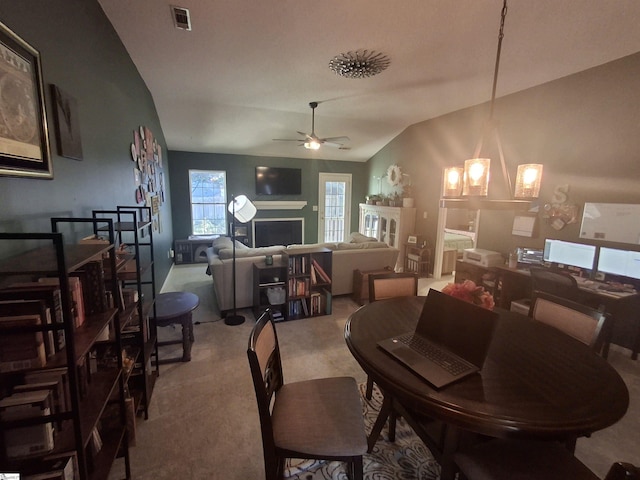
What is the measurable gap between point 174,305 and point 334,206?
5.46 meters

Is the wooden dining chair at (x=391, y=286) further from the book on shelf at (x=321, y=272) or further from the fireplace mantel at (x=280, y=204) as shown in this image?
the fireplace mantel at (x=280, y=204)

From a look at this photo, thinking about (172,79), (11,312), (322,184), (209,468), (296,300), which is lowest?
(209,468)

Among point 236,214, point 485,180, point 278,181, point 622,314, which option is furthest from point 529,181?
point 278,181

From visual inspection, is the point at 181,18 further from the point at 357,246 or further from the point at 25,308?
the point at 357,246

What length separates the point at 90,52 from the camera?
6.25 feet

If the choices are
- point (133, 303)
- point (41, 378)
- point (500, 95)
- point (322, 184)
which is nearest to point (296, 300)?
point (133, 303)

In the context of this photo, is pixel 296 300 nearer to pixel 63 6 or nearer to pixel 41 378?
pixel 41 378

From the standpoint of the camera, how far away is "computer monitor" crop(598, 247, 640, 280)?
2680 millimetres

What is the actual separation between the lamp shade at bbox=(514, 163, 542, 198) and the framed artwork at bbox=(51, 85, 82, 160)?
2.64 m

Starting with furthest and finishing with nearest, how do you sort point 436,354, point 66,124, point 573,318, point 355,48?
point 355,48
point 573,318
point 66,124
point 436,354

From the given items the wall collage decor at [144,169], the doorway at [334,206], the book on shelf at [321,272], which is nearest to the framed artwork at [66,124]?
the wall collage decor at [144,169]

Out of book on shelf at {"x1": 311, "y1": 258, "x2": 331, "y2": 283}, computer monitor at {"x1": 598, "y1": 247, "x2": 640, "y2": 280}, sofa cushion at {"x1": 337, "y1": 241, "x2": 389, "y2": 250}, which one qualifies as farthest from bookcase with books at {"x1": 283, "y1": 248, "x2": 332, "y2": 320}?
computer monitor at {"x1": 598, "y1": 247, "x2": 640, "y2": 280}

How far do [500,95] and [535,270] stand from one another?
7.93 ft

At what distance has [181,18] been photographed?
2.24 meters
